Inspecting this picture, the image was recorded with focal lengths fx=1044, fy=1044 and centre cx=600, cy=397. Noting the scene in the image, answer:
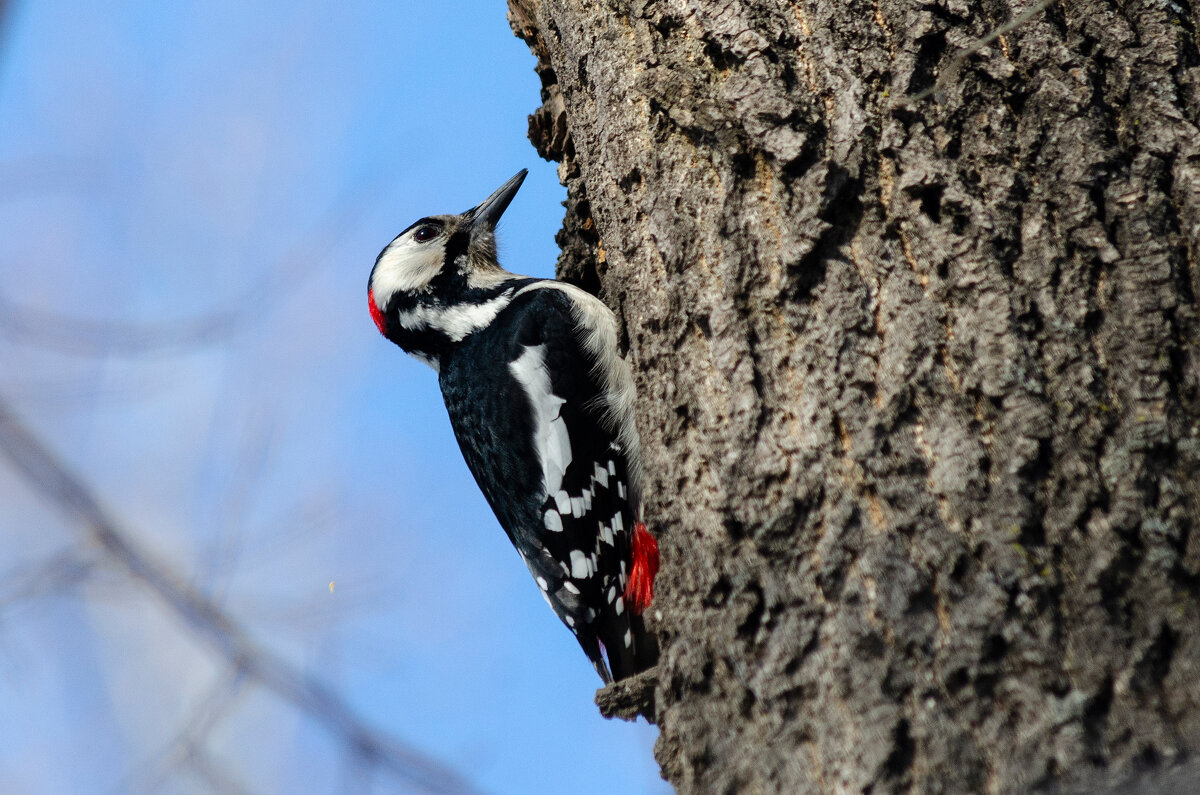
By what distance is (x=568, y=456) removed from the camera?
3213 millimetres

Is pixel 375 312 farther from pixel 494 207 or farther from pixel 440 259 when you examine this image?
pixel 494 207

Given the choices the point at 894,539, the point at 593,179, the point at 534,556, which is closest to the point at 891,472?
the point at 894,539

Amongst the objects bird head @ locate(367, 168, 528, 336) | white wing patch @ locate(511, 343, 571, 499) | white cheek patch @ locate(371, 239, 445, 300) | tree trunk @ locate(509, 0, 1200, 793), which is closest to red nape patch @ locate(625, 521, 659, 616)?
white wing patch @ locate(511, 343, 571, 499)

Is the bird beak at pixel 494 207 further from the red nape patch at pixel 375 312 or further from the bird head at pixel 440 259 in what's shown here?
the red nape patch at pixel 375 312

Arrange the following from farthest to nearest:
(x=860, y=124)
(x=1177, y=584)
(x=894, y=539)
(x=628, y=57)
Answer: (x=628, y=57), (x=860, y=124), (x=894, y=539), (x=1177, y=584)

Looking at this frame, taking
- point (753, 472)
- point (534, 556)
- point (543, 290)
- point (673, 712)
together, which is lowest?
point (673, 712)

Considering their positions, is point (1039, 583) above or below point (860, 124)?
below

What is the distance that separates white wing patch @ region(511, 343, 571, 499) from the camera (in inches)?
127

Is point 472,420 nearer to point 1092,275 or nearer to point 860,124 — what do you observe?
point 860,124

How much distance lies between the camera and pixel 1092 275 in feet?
6.02

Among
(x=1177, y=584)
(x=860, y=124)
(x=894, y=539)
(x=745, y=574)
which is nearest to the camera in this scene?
(x=1177, y=584)

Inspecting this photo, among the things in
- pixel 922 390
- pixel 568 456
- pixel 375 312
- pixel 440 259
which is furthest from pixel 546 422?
pixel 922 390

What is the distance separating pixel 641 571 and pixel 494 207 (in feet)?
5.41

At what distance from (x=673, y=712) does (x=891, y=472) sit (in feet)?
2.06
